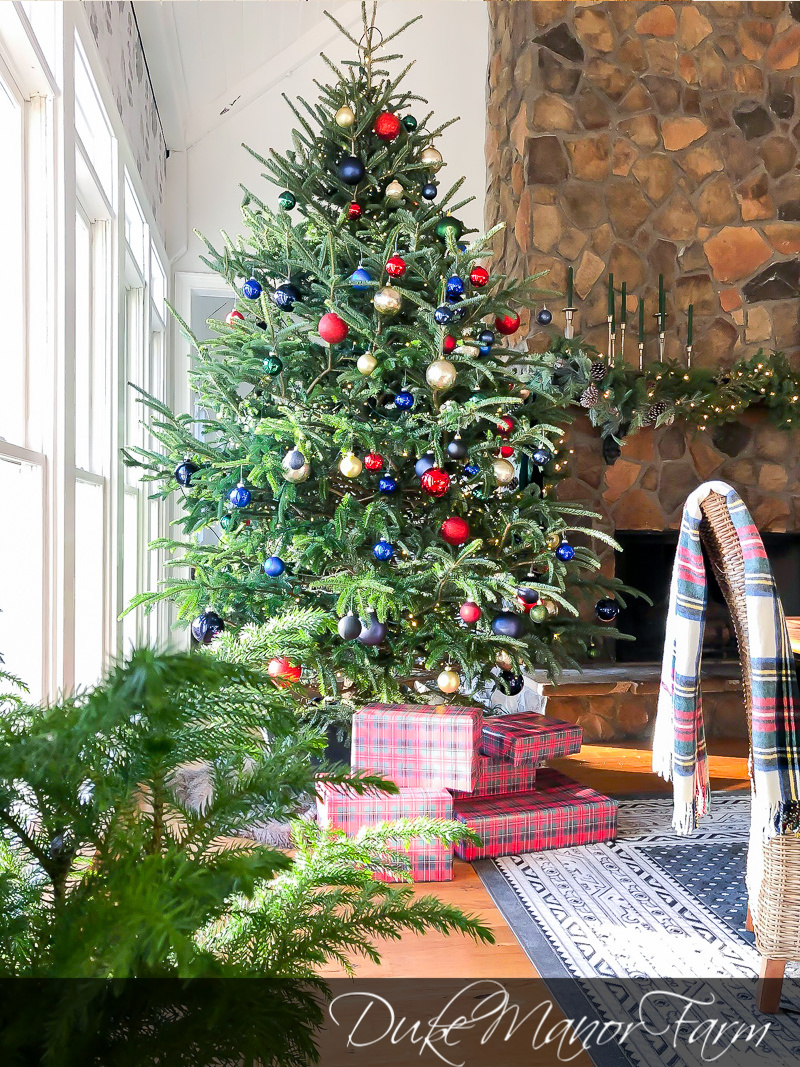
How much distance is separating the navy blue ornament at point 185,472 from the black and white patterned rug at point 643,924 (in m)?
1.37

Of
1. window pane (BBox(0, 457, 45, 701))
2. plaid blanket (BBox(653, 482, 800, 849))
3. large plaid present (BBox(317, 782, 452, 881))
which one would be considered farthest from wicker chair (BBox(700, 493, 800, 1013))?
window pane (BBox(0, 457, 45, 701))

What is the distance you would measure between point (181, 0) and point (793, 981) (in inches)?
144

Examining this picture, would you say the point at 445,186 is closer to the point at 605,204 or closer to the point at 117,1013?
the point at 605,204

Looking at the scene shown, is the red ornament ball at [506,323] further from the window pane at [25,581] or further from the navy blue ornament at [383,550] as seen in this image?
the window pane at [25,581]

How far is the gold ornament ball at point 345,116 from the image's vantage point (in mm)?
2611

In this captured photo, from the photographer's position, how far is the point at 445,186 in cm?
470

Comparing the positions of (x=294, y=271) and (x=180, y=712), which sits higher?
(x=294, y=271)

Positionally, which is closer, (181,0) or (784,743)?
(784,743)

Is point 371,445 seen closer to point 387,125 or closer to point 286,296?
point 286,296

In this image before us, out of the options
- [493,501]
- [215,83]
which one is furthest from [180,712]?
[215,83]

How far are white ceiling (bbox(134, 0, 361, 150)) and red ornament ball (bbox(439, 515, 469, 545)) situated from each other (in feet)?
7.61

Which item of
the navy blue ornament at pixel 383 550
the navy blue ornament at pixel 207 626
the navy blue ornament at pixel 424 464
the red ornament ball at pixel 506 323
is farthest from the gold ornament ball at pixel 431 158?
the navy blue ornament at pixel 207 626

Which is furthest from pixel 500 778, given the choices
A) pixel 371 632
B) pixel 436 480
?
pixel 436 480

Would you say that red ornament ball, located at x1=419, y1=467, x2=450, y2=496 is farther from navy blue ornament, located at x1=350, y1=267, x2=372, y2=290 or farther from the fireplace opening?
the fireplace opening
